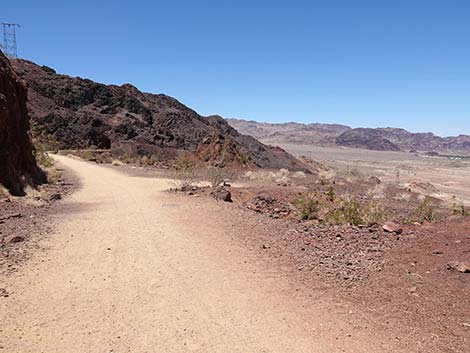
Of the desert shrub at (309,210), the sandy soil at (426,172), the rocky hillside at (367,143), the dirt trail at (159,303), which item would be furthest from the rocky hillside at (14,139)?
the rocky hillside at (367,143)

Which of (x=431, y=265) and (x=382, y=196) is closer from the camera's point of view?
(x=431, y=265)

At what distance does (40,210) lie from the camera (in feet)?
40.2

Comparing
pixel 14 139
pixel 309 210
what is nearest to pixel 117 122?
pixel 14 139

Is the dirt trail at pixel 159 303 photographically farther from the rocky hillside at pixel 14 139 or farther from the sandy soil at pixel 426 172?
the sandy soil at pixel 426 172

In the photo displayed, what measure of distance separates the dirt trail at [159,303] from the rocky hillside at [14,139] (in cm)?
567

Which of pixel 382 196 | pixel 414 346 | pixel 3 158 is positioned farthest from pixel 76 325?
pixel 382 196

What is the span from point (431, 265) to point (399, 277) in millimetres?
586

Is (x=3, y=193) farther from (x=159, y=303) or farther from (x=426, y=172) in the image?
(x=426, y=172)

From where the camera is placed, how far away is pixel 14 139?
16062mm

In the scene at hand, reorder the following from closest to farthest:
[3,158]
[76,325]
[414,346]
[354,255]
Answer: [414,346]
[76,325]
[354,255]
[3,158]

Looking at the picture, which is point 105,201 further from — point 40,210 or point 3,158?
point 3,158

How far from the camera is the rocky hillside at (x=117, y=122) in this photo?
141 feet

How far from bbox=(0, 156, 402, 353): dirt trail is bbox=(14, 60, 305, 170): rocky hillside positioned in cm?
2968

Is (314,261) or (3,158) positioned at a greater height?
(3,158)
